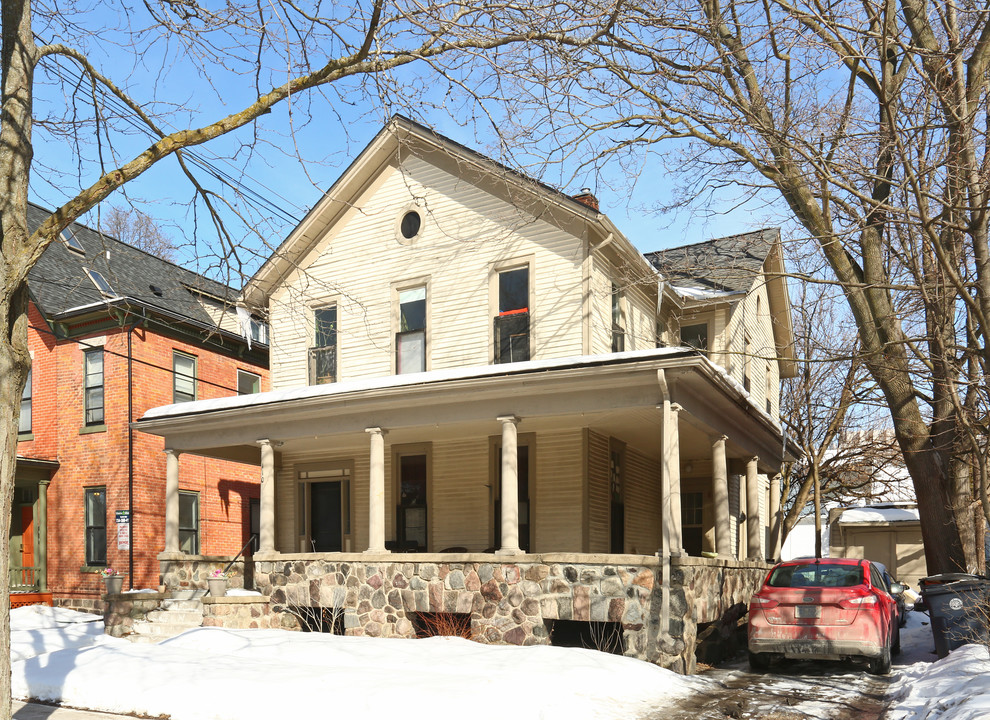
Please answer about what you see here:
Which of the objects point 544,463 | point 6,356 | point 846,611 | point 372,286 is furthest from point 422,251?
point 6,356

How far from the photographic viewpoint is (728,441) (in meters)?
15.5

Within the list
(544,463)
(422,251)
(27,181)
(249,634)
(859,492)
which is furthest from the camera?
(859,492)

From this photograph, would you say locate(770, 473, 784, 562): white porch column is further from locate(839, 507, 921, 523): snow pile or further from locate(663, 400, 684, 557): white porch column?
locate(663, 400, 684, 557): white porch column

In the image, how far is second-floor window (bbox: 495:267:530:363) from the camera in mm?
16688

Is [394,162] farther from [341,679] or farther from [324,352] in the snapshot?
[341,679]

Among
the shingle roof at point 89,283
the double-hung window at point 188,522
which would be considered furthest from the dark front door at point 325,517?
the shingle roof at point 89,283

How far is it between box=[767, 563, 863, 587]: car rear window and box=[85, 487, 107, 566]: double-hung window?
1604 cm

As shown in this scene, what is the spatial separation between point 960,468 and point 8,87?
48.5 feet

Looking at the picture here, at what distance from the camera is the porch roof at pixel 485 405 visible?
12.6 meters

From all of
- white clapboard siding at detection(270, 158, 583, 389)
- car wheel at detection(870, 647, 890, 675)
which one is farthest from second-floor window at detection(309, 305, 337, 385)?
car wheel at detection(870, 647, 890, 675)

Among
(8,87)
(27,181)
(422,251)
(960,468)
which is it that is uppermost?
(422,251)

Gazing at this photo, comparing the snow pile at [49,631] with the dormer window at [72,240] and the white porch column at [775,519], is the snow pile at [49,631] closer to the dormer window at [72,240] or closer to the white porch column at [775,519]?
the dormer window at [72,240]

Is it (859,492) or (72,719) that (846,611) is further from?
(859,492)

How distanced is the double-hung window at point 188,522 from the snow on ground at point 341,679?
9.70 metres
